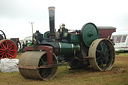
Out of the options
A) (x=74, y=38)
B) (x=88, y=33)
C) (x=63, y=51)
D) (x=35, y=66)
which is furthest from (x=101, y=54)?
(x=35, y=66)

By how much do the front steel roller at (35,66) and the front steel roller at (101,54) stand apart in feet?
5.37

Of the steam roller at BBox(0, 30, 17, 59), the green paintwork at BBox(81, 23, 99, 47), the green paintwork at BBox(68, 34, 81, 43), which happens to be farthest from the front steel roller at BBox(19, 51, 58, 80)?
the steam roller at BBox(0, 30, 17, 59)

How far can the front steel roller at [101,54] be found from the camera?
7547mm

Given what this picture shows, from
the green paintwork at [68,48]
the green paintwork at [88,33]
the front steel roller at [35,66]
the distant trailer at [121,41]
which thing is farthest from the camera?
the distant trailer at [121,41]

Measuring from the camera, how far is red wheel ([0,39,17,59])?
35.8 ft

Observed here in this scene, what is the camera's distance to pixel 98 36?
8.59 meters

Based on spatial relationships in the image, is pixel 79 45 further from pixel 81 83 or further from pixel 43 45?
pixel 81 83

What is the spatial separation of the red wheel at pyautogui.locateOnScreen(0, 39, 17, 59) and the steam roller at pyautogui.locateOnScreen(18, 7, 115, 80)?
146 inches

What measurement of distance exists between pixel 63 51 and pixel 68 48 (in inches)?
9.6

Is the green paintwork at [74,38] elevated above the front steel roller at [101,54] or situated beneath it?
elevated above

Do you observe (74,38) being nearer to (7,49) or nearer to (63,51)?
(63,51)

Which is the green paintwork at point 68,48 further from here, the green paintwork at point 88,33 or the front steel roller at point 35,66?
the front steel roller at point 35,66

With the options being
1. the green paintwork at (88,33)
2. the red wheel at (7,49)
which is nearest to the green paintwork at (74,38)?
the green paintwork at (88,33)

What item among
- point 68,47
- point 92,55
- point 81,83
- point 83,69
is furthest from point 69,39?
point 81,83
